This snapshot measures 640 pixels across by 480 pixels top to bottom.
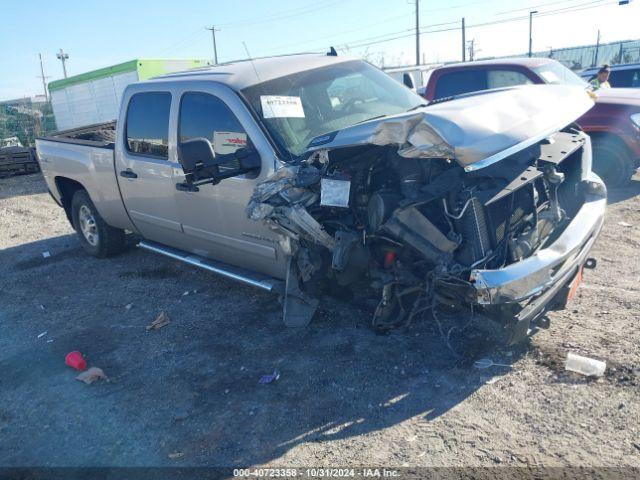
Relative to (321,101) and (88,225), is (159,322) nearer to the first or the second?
(321,101)

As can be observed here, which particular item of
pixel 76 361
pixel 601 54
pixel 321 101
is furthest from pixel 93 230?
pixel 601 54

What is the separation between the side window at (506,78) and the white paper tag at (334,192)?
5.37 meters

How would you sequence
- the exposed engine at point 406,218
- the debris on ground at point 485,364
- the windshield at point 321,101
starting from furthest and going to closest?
the windshield at point 321,101 < the debris on ground at point 485,364 < the exposed engine at point 406,218

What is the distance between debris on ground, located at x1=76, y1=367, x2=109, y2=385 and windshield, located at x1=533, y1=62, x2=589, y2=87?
6.86m

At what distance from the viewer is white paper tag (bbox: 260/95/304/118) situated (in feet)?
13.5

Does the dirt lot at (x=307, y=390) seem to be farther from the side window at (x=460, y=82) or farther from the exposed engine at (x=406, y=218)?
the side window at (x=460, y=82)

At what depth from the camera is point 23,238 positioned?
8086 mm

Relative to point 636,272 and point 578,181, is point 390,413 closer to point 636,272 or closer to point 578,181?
point 578,181

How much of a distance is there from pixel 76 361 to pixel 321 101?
281cm

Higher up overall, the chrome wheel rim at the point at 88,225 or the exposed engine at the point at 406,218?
the exposed engine at the point at 406,218

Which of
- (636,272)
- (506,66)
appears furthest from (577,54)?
(636,272)

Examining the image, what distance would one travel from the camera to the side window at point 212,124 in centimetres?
420

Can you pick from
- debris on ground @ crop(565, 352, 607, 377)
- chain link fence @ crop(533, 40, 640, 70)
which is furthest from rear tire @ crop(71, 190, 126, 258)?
chain link fence @ crop(533, 40, 640, 70)

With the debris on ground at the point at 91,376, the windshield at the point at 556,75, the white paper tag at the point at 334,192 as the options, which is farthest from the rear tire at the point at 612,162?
the debris on ground at the point at 91,376
